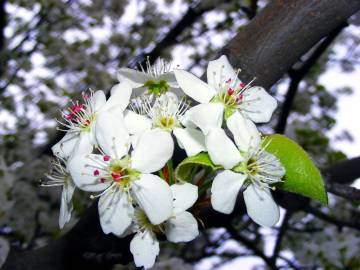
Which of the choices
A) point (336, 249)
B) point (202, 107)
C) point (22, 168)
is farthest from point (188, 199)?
point (22, 168)

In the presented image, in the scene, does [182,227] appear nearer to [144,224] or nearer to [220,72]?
[144,224]

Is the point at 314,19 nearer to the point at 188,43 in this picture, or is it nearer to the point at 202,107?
the point at 202,107

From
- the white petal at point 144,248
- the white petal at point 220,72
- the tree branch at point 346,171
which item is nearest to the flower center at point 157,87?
the white petal at point 220,72

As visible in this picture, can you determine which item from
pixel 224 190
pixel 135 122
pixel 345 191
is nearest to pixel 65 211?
pixel 135 122

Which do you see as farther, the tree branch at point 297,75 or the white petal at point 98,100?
the tree branch at point 297,75

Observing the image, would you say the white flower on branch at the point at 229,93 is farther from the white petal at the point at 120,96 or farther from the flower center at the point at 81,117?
the flower center at the point at 81,117
